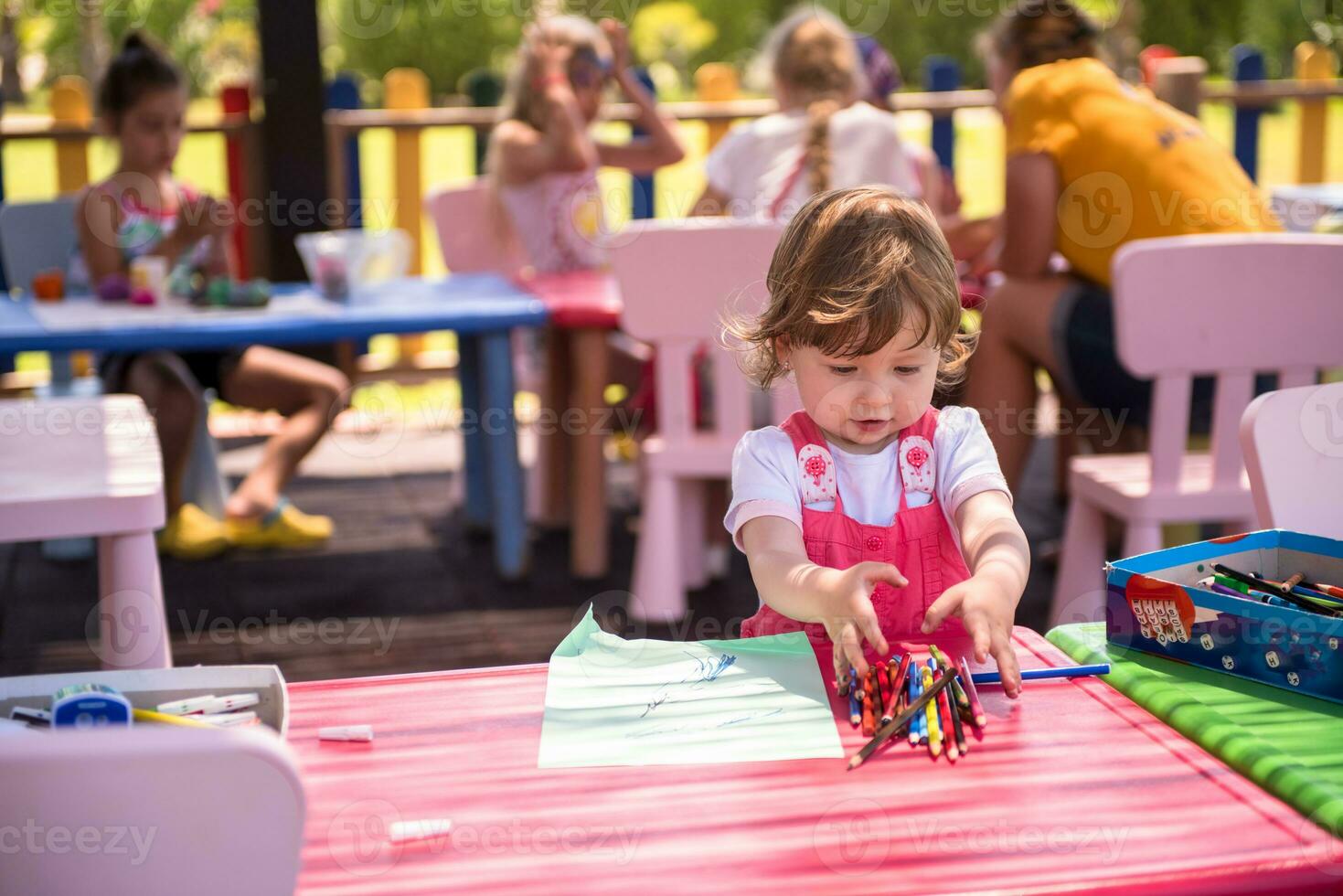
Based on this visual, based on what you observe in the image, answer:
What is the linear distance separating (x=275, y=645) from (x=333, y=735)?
2.34m

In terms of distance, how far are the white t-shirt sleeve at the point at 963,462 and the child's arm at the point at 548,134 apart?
109 inches

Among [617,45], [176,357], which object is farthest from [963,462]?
[617,45]

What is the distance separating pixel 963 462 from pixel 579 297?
2.34m

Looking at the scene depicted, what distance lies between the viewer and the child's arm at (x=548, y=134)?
4148mm

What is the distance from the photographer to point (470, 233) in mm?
4574

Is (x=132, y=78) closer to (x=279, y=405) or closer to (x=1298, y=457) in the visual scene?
(x=279, y=405)

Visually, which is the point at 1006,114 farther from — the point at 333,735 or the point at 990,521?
the point at 333,735

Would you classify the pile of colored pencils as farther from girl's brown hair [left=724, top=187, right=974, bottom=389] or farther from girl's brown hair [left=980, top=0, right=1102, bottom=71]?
girl's brown hair [left=980, top=0, right=1102, bottom=71]

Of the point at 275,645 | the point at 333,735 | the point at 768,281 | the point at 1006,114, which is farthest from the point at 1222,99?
the point at 333,735

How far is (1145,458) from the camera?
9.87ft

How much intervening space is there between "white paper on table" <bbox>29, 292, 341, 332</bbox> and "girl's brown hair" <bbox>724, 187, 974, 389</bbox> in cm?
A: 223

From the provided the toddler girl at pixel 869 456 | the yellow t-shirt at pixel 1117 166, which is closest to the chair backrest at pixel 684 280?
the yellow t-shirt at pixel 1117 166

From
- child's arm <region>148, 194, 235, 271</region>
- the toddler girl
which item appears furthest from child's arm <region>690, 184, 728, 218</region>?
the toddler girl

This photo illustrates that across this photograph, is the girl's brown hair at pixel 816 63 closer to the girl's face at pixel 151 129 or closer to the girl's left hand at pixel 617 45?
the girl's left hand at pixel 617 45
